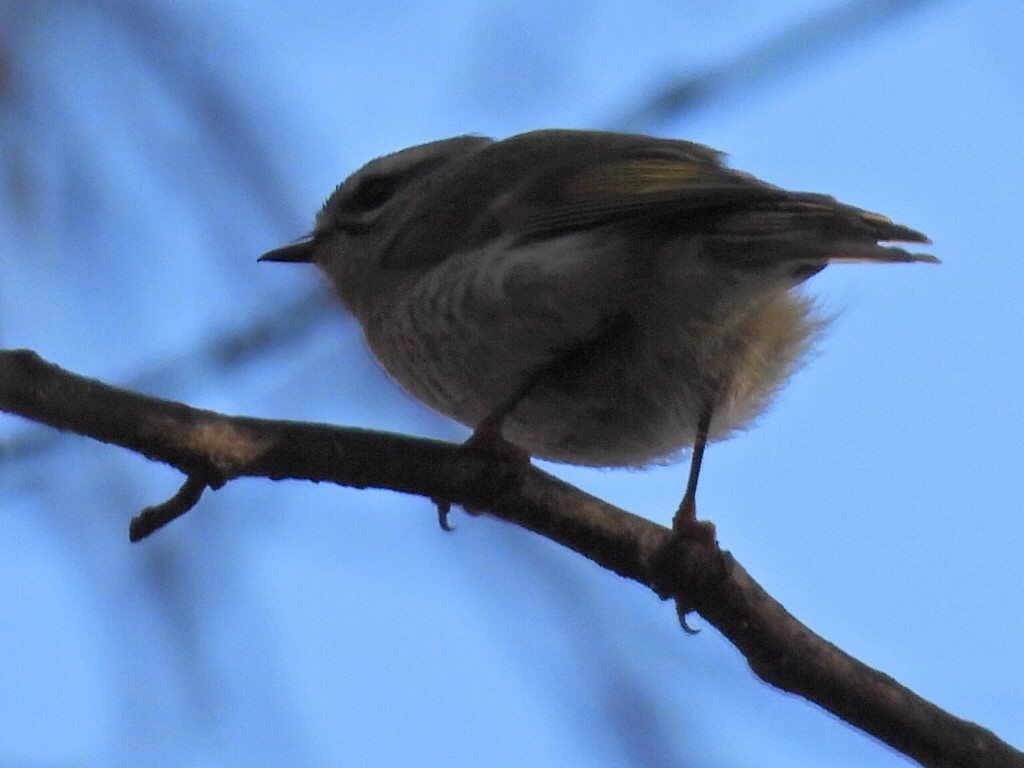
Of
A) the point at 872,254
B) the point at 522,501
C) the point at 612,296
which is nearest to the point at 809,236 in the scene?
the point at 872,254

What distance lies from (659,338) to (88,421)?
134 centimetres

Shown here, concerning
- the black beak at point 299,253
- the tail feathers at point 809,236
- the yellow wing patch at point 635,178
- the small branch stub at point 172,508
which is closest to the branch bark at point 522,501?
the small branch stub at point 172,508

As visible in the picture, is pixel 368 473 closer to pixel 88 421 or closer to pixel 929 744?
pixel 88 421

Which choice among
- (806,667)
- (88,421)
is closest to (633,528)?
(806,667)

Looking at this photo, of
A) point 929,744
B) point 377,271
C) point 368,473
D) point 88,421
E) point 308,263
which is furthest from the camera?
point 308,263

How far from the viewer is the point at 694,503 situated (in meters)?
2.85

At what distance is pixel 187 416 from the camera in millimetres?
2035

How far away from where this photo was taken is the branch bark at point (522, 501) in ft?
6.39

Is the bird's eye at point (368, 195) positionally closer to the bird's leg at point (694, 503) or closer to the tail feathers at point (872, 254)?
the bird's leg at point (694, 503)

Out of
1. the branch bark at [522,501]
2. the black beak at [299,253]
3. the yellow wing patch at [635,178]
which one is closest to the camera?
the branch bark at [522,501]

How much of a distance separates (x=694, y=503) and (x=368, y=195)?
5.49 feet

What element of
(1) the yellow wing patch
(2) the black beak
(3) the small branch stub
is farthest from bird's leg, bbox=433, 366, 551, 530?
(2) the black beak

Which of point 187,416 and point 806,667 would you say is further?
point 806,667

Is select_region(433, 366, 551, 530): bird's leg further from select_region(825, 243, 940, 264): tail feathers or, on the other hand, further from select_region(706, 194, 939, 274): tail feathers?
select_region(825, 243, 940, 264): tail feathers
